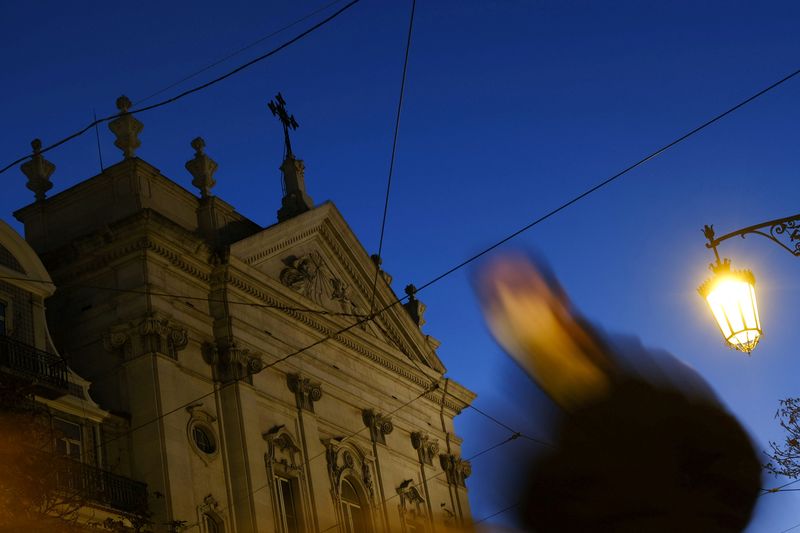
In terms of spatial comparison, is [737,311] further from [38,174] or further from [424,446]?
[424,446]

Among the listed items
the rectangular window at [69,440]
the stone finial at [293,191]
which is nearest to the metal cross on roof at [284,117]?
the stone finial at [293,191]

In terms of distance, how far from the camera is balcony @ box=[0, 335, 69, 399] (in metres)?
24.1

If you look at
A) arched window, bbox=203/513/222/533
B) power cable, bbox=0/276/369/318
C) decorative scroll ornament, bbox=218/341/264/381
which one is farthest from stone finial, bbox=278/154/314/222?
arched window, bbox=203/513/222/533

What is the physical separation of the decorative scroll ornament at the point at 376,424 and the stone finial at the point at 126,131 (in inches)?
377

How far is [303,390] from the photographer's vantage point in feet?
105

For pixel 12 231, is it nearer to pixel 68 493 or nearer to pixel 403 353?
pixel 68 493

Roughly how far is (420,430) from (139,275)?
12497 millimetres

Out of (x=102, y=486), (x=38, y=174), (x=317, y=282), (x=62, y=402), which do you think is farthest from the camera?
(x=317, y=282)

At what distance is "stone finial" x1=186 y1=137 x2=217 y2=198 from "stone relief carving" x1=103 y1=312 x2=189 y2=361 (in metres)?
5.37

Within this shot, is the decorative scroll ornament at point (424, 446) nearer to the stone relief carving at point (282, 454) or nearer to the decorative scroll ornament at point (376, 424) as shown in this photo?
the decorative scroll ornament at point (376, 424)

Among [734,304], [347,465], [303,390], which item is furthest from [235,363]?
[734,304]

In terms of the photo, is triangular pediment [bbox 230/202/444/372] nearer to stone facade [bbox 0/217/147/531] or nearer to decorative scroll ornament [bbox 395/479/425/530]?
decorative scroll ornament [bbox 395/479/425/530]

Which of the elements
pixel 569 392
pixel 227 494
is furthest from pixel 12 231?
pixel 569 392

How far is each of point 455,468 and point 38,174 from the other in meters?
15.4
